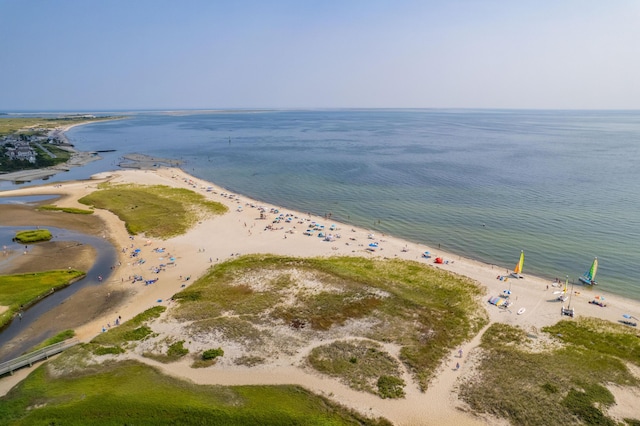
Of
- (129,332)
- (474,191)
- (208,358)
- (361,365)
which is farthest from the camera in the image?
(474,191)

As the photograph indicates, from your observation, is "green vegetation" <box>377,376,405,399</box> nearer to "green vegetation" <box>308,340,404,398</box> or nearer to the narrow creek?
"green vegetation" <box>308,340,404,398</box>

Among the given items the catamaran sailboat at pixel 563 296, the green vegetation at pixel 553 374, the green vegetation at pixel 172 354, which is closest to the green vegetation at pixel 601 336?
the green vegetation at pixel 553 374

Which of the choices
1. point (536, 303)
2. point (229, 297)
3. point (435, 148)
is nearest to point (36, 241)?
point (229, 297)

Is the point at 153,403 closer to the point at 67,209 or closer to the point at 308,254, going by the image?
the point at 308,254

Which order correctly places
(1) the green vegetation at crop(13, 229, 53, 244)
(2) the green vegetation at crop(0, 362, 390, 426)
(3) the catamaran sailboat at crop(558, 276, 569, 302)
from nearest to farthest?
(2) the green vegetation at crop(0, 362, 390, 426), (3) the catamaran sailboat at crop(558, 276, 569, 302), (1) the green vegetation at crop(13, 229, 53, 244)

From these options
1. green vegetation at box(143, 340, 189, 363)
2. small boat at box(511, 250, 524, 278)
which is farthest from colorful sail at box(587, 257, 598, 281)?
green vegetation at box(143, 340, 189, 363)

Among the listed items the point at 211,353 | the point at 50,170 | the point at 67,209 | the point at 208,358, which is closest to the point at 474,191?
the point at 211,353
